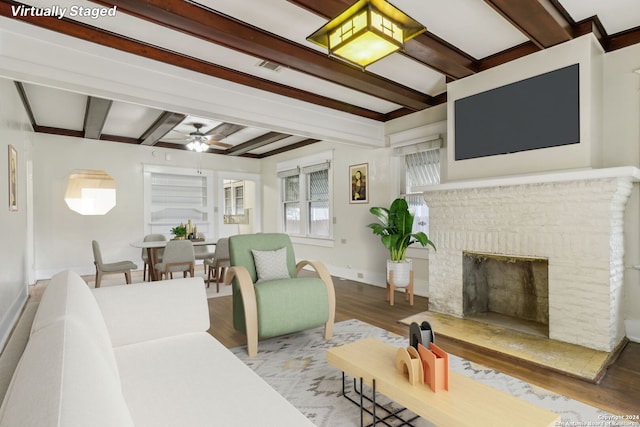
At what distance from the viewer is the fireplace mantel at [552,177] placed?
2590 millimetres

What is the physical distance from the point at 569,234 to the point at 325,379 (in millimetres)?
2432

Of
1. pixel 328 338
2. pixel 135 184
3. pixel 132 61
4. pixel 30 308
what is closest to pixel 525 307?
pixel 328 338

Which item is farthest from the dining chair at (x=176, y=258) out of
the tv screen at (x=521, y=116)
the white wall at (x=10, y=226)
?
the tv screen at (x=521, y=116)

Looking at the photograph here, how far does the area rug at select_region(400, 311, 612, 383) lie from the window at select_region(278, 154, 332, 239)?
11.0 feet

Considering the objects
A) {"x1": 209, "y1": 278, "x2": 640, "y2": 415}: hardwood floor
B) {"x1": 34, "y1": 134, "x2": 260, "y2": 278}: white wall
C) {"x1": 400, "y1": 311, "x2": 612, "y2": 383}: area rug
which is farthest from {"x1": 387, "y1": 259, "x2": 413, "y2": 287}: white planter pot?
{"x1": 34, "y1": 134, "x2": 260, "y2": 278}: white wall

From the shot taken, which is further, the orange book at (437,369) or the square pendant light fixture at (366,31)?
the square pendant light fixture at (366,31)

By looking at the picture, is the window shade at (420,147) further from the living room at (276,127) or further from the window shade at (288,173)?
the window shade at (288,173)

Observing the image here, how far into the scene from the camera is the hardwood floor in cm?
212

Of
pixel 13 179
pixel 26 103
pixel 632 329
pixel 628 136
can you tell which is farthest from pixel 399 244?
pixel 26 103

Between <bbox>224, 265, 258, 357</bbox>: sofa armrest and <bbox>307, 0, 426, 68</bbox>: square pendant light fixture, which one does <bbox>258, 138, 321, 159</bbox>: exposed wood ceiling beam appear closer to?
<bbox>224, 265, 258, 357</bbox>: sofa armrest

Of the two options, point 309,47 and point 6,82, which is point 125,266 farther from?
point 309,47

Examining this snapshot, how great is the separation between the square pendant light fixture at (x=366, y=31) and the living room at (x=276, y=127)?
196 cm

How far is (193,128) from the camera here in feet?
20.1

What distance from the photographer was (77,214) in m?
6.46
